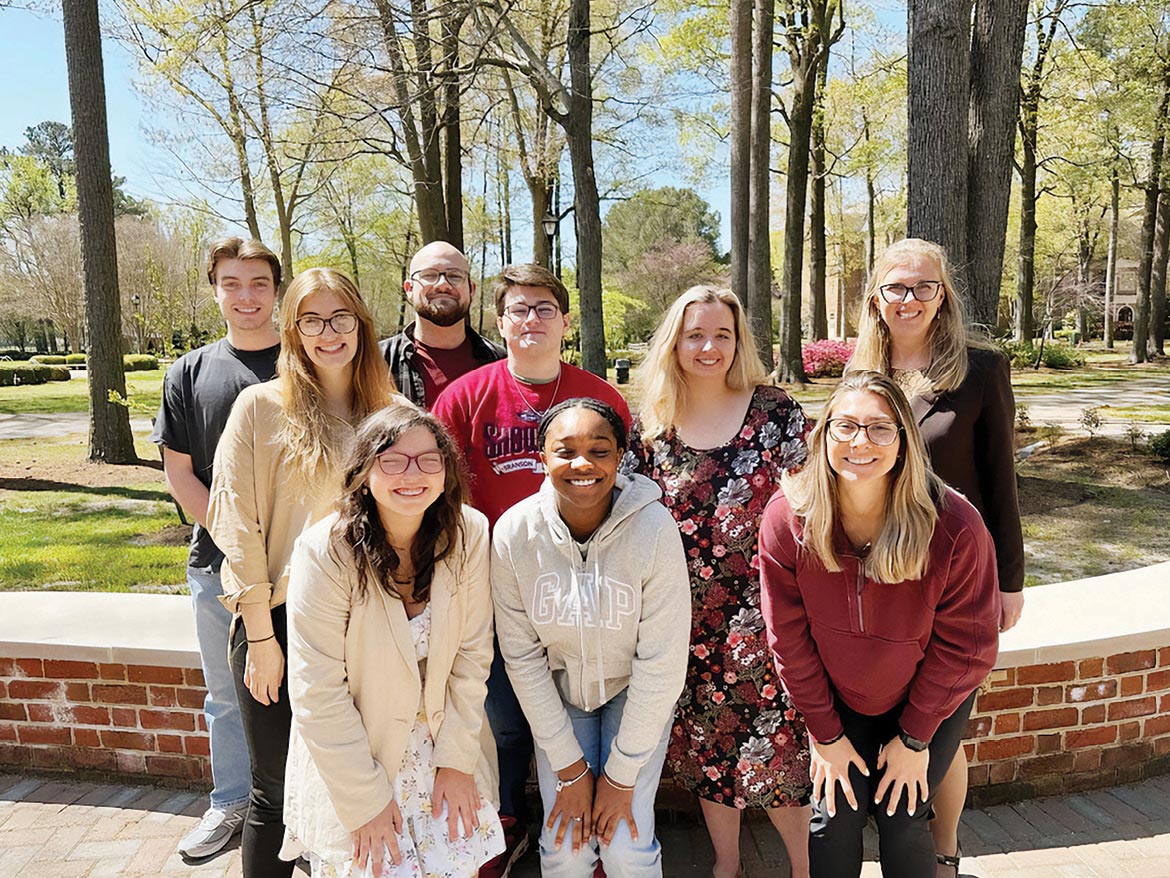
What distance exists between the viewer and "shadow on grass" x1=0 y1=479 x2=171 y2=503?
7836 millimetres

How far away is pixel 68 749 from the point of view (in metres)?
3.21

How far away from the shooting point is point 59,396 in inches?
725

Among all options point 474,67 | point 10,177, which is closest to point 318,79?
point 474,67

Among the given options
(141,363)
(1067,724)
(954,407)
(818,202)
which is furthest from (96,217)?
(141,363)

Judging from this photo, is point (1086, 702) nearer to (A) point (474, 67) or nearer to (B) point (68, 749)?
(B) point (68, 749)

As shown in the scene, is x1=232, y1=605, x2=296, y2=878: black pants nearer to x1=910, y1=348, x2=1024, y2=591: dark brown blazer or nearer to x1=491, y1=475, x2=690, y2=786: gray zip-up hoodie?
x1=491, y1=475, x2=690, y2=786: gray zip-up hoodie

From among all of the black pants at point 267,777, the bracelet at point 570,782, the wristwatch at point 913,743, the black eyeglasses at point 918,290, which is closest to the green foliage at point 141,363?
the black pants at point 267,777

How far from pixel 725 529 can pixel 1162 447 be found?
8.35 m

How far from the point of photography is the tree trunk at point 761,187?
1196 centimetres

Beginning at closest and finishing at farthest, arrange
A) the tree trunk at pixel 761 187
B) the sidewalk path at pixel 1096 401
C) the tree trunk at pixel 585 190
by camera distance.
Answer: the tree trunk at pixel 585 190
the sidewalk path at pixel 1096 401
the tree trunk at pixel 761 187

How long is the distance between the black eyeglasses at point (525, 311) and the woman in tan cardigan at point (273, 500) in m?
0.55

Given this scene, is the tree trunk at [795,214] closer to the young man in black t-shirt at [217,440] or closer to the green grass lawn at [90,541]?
the green grass lawn at [90,541]

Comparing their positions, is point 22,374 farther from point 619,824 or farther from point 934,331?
point 934,331

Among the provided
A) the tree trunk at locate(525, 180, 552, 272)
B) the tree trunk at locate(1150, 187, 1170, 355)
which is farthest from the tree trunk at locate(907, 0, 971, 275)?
the tree trunk at locate(1150, 187, 1170, 355)
